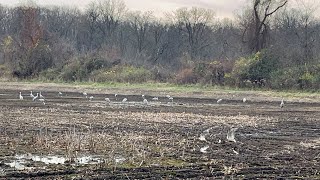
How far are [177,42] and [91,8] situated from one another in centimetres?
1593

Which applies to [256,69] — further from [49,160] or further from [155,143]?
[49,160]

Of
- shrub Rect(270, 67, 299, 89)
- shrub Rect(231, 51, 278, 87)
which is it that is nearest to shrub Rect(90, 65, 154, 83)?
shrub Rect(231, 51, 278, 87)

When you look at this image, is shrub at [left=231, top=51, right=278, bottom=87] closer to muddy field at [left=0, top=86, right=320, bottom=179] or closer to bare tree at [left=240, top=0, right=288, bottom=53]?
bare tree at [left=240, top=0, right=288, bottom=53]

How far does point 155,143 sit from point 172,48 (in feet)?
203

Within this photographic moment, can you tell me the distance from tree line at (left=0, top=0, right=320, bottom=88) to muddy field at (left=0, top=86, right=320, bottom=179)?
55.5 feet

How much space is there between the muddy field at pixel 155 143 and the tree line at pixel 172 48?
55.5ft

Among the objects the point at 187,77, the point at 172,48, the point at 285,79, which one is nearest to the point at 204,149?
the point at 285,79

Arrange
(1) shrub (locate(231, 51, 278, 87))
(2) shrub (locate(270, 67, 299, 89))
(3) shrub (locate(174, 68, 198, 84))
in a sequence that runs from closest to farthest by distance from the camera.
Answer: (2) shrub (locate(270, 67, 299, 89)) < (1) shrub (locate(231, 51, 278, 87)) < (3) shrub (locate(174, 68, 198, 84))

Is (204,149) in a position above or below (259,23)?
below

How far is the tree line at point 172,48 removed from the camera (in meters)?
44.6

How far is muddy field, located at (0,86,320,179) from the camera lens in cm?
1221

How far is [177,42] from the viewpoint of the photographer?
77.9 metres

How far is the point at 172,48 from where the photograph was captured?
77.7m

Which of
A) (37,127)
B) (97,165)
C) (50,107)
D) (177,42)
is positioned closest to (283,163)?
(97,165)
